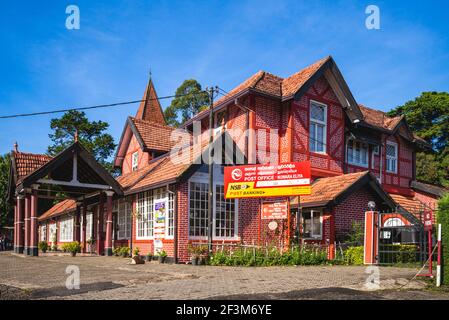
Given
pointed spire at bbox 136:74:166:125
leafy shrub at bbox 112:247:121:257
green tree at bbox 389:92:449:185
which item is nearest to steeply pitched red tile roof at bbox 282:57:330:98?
leafy shrub at bbox 112:247:121:257

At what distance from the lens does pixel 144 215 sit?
20.2 metres

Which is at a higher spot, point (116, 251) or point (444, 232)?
point (444, 232)

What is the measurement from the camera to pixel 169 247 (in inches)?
699

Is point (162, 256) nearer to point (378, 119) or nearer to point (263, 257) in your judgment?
point (263, 257)

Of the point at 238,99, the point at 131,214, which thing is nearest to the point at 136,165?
the point at 131,214

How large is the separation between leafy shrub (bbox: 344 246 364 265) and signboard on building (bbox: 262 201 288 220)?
9.58 feet

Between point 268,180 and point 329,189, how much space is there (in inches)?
147

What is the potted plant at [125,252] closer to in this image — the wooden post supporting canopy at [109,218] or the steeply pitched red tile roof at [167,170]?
the wooden post supporting canopy at [109,218]

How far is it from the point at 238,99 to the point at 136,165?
28.4 ft

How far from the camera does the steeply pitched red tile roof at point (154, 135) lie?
1017 inches

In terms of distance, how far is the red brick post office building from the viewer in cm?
1812

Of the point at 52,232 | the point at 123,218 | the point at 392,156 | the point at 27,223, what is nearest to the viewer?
the point at 27,223

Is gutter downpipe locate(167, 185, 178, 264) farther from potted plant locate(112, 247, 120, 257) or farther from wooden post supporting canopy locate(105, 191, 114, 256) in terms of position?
potted plant locate(112, 247, 120, 257)

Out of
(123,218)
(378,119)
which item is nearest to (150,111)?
(123,218)
